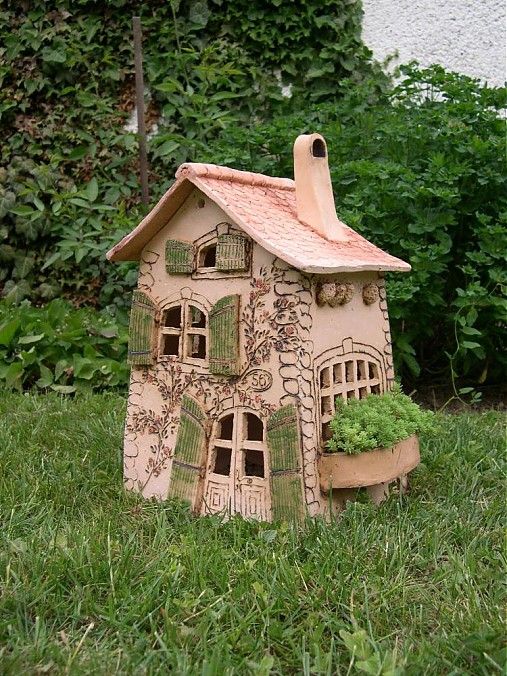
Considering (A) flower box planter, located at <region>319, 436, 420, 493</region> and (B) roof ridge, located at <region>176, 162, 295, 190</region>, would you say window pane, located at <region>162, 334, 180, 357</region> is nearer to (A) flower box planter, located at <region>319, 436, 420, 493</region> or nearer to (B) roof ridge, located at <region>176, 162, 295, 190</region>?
(B) roof ridge, located at <region>176, 162, 295, 190</region>

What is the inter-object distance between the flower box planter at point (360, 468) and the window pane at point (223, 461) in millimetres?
434

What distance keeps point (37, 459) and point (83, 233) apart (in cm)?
281

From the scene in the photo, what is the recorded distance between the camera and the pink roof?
7.29 feet

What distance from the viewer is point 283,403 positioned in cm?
224

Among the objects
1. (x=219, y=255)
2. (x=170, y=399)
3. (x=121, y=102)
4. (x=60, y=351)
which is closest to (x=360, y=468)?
(x=170, y=399)

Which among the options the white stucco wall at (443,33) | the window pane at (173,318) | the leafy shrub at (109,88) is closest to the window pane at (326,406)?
the window pane at (173,318)

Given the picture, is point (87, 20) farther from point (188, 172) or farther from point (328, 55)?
point (188, 172)

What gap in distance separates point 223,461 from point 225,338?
1.76 ft

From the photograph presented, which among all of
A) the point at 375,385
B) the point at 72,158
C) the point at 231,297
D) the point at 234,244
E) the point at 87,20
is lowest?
the point at 375,385

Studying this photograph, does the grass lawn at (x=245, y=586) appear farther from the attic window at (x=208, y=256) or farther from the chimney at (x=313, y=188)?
the chimney at (x=313, y=188)

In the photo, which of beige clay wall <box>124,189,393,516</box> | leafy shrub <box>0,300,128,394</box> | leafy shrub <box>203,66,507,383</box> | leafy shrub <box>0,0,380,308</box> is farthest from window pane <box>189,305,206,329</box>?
leafy shrub <box>0,0,380,308</box>

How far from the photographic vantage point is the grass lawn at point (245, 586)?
1.62 meters

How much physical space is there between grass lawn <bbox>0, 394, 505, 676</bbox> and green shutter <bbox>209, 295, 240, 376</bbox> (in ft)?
1.54

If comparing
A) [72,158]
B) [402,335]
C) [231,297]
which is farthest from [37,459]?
[72,158]
